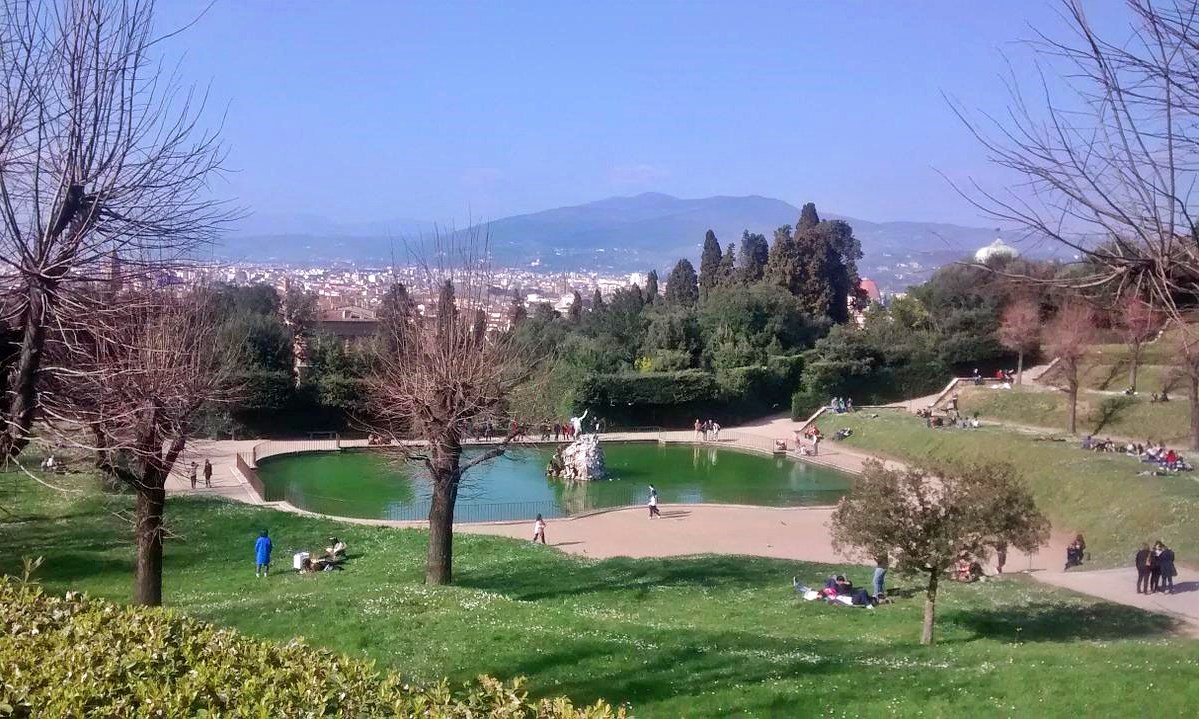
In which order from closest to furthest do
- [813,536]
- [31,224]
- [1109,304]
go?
[1109,304]
[31,224]
[813,536]

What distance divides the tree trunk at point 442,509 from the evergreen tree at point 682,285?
2029 inches

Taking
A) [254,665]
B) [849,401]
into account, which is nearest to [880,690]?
[254,665]

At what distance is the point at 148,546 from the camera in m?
11.8

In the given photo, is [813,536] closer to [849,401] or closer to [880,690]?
[880,690]

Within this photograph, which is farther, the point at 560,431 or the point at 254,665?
the point at 560,431

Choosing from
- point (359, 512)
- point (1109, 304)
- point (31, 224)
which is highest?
point (31, 224)

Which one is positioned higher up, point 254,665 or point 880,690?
point 254,665

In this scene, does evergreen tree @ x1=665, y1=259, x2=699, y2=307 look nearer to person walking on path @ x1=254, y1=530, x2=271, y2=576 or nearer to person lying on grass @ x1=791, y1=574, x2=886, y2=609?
person lying on grass @ x1=791, y1=574, x2=886, y2=609

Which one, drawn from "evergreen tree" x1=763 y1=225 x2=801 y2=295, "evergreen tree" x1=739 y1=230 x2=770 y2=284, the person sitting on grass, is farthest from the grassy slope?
"evergreen tree" x1=739 y1=230 x2=770 y2=284

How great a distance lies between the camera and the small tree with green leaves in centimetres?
1283

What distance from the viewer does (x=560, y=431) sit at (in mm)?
40406

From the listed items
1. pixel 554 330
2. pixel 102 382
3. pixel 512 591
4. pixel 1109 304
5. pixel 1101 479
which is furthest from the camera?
pixel 554 330

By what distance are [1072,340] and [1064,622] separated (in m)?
22.2

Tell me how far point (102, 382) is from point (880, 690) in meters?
7.83
